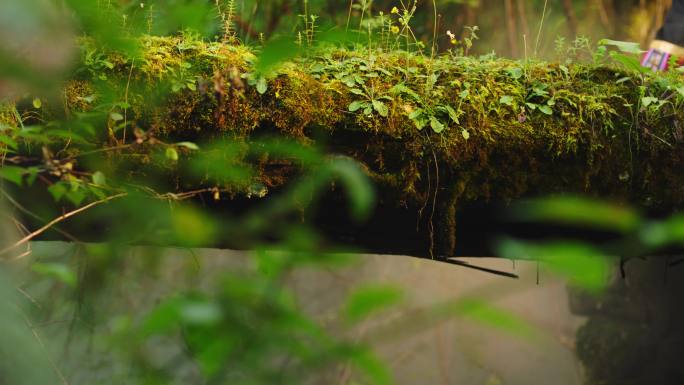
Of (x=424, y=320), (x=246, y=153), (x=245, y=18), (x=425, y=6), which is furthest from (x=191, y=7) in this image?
(x=425, y=6)

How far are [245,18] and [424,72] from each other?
303 centimetres

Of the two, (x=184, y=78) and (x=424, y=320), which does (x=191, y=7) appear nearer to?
(x=424, y=320)

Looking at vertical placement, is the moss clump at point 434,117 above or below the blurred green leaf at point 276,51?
below

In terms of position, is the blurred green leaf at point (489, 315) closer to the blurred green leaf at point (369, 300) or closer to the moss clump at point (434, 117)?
the blurred green leaf at point (369, 300)

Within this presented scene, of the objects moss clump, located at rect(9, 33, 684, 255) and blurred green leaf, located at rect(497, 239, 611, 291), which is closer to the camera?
blurred green leaf, located at rect(497, 239, 611, 291)

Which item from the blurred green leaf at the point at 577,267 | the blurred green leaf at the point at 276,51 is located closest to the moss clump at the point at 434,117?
the blurred green leaf at the point at 276,51

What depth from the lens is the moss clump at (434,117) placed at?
1783 millimetres

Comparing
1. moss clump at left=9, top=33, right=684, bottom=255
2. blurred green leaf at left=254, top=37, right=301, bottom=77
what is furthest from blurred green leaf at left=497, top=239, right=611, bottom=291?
moss clump at left=9, top=33, right=684, bottom=255

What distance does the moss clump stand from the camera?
5.85 feet

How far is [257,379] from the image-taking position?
61cm

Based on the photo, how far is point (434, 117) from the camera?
1866 mm

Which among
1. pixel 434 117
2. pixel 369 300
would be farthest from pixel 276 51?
pixel 434 117

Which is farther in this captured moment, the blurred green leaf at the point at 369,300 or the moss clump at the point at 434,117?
the moss clump at the point at 434,117

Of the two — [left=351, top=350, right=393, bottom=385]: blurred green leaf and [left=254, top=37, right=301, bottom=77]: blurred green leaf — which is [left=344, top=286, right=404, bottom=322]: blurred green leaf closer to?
[left=351, top=350, right=393, bottom=385]: blurred green leaf
